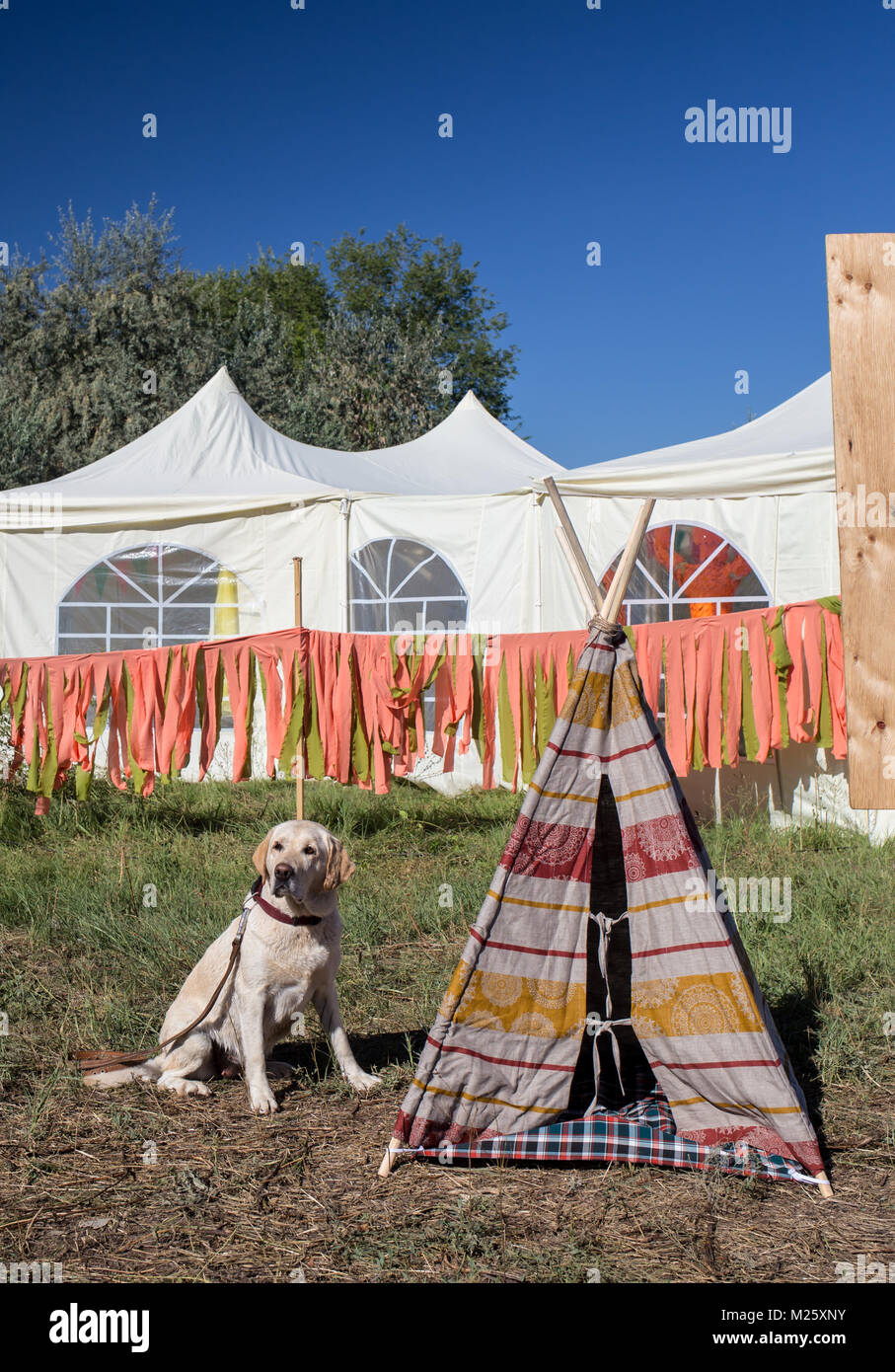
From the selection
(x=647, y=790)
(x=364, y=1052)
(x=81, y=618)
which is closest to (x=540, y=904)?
(x=647, y=790)

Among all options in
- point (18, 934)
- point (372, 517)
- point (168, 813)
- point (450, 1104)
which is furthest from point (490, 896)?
point (372, 517)

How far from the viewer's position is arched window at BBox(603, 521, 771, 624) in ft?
30.5

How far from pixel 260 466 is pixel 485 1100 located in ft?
32.5

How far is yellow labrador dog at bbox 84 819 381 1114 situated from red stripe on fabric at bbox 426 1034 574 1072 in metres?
0.66

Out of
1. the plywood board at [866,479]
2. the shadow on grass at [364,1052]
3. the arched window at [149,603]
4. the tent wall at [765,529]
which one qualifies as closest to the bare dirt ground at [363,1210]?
the shadow on grass at [364,1052]

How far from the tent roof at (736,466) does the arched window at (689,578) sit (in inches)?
16.6

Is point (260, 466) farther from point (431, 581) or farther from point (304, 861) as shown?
point (304, 861)

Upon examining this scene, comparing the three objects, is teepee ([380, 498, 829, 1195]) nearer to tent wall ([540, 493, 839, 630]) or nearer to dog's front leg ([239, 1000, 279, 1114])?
dog's front leg ([239, 1000, 279, 1114])

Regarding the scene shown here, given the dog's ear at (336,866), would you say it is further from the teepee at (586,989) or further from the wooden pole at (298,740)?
the wooden pole at (298,740)

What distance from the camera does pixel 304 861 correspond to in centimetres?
381

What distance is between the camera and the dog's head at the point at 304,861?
3768 millimetres
